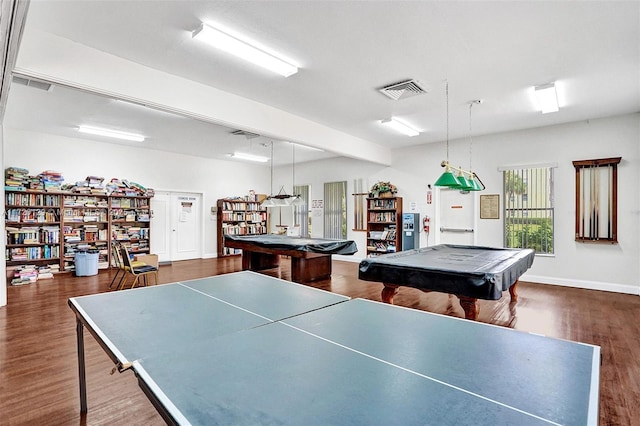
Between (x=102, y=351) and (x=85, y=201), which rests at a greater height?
(x=85, y=201)

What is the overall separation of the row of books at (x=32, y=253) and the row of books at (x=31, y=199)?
89cm

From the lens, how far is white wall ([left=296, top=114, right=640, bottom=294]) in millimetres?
5258

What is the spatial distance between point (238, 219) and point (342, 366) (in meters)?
9.11

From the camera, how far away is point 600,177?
5.52 meters

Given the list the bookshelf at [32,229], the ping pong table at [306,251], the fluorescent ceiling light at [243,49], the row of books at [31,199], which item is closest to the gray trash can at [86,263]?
the bookshelf at [32,229]

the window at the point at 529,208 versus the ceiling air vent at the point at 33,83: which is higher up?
the ceiling air vent at the point at 33,83

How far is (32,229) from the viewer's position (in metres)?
6.39

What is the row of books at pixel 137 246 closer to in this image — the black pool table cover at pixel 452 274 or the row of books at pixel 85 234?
the row of books at pixel 85 234

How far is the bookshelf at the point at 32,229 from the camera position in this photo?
20.4 feet

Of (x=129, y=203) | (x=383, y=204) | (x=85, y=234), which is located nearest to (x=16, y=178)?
(x=85, y=234)

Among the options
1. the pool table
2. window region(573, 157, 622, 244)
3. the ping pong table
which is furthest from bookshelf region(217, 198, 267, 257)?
window region(573, 157, 622, 244)

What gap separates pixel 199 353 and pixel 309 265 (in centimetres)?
466

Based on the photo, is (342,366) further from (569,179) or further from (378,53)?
(569,179)

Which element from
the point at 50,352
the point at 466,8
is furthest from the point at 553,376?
the point at 50,352
